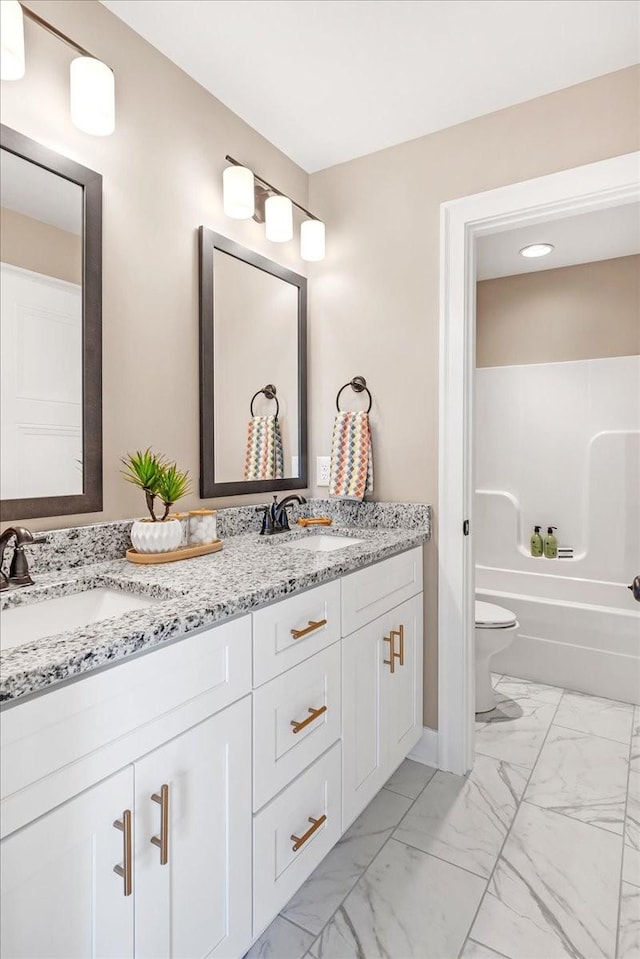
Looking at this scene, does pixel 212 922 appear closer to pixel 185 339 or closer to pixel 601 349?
pixel 185 339

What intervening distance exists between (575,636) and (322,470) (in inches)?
63.0

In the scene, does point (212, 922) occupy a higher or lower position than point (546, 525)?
lower

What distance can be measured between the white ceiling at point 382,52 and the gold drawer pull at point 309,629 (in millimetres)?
1665

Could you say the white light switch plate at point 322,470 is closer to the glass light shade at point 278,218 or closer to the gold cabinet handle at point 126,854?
the glass light shade at point 278,218

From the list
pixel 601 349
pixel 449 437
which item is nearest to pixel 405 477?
pixel 449 437

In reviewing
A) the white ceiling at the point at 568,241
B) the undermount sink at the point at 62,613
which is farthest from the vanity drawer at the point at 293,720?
the white ceiling at the point at 568,241

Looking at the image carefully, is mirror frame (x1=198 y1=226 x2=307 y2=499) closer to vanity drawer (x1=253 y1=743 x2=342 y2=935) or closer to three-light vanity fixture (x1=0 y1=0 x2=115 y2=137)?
three-light vanity fixture (x1=0 y1=0 x2=115 y2=137)

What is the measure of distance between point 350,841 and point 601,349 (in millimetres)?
2775

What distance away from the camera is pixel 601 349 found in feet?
9.96

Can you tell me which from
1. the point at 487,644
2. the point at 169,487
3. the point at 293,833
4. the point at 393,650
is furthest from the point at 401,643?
the point at 169,487

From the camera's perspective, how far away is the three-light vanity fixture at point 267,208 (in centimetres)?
181

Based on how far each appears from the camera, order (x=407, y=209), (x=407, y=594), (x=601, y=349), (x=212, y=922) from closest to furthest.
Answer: (x=212, y=922) → (x=407, y=594) → (x=407, y=209) → (x=601, y=349)

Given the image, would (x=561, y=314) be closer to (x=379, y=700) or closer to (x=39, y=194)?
(x=379, y=700)

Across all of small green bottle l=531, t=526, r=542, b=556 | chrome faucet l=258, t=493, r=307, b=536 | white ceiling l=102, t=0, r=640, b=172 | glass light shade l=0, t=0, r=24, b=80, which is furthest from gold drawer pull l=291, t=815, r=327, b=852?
small green bottle l=531, t=526, r=542, b=556
